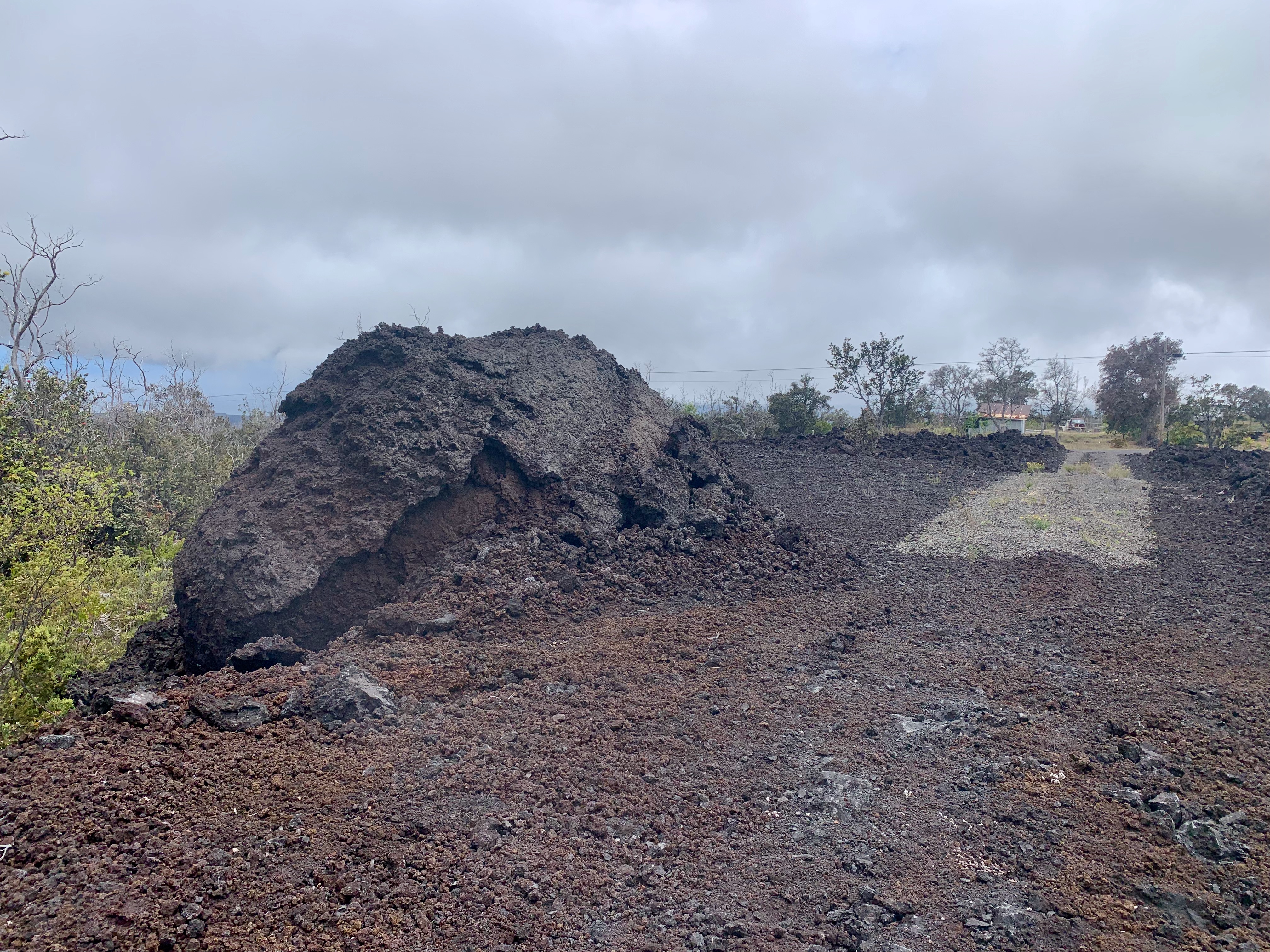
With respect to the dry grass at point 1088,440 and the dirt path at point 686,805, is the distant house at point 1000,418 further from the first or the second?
the dirt path at point 686,805

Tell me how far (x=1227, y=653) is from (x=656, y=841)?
4790 mm

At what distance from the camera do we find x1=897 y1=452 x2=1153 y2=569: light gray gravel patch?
340 inches

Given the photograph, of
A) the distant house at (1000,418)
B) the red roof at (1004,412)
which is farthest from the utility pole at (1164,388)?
the red roof at (1004,412)

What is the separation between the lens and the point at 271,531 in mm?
5965

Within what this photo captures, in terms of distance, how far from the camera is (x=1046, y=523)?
999cm

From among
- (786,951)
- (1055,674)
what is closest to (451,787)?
(786,951)

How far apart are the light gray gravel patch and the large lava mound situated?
2944mm

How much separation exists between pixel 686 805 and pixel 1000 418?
3845cm

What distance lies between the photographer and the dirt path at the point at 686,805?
2.61 meters

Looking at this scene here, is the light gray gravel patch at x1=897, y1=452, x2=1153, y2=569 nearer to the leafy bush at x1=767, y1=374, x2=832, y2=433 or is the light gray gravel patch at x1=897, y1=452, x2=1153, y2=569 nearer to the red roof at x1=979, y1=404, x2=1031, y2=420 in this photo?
the leafy bush at x1=767, y1=374, x2=832, y2=433

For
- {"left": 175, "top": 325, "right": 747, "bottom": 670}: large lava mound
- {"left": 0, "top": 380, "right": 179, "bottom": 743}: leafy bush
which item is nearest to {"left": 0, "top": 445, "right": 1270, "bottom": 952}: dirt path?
{"left": 0, "top": 380, "right": 179, "bottom": 743}: leafy bush

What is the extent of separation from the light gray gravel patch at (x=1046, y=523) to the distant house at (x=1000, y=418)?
1490 centimetres

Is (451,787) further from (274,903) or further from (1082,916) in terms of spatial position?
(1082,916)

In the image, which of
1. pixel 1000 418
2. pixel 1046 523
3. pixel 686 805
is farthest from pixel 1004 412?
pixel 686 805
